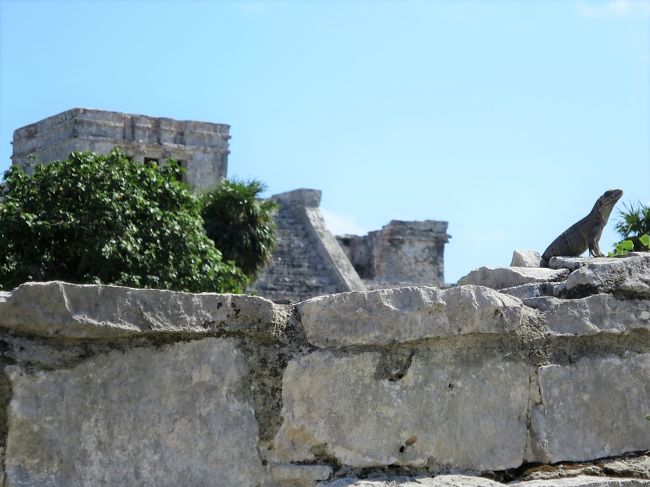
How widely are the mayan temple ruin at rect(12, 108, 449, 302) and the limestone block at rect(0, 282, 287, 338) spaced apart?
114ft

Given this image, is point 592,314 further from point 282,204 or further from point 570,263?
point 282,204

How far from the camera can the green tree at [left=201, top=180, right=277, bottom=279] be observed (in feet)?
102

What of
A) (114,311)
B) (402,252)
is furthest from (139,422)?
(402,252)

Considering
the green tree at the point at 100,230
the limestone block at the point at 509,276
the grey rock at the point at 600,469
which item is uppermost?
the green tree at the point at 100,230

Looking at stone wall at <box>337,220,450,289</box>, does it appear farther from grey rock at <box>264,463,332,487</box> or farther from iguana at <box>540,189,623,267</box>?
grey rock at <box>264,463,332,487</box>

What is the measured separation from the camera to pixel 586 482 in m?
3.26

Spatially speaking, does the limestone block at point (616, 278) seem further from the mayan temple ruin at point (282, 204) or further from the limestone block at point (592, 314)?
the mayan temple ruin at point (282, 204)

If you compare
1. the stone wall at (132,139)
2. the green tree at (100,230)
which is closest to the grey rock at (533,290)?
the green tree at (100,230)

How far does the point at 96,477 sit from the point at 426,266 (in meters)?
42.2

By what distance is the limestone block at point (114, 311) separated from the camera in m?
2.92

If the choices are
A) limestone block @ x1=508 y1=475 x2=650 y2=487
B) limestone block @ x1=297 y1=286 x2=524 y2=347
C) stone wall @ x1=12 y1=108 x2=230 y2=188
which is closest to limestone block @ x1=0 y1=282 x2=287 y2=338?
limestone block @ x1=297 y1=286 x2=524 y2=347

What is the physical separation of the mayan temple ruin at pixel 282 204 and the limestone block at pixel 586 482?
3459cm

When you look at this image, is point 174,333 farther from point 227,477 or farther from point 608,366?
point 608,366

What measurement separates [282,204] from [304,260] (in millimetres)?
3979
